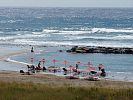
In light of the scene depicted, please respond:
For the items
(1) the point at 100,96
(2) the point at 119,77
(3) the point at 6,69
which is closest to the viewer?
(1) the point at 100,96

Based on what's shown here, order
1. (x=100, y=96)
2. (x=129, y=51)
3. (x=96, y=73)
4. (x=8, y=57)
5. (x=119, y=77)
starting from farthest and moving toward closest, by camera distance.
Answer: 1. (x=129, y=51)
2. (x=8, y=57)
3. (x=96, y=73)
4. (x=119, y=77)
5. (x=100, y=96)

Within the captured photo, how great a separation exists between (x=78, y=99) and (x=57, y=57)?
3771 cm

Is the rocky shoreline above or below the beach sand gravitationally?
above

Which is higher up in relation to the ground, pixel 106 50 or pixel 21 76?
pixel 106 50

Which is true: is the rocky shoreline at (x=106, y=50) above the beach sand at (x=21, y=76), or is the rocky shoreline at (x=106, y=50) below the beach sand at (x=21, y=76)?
above

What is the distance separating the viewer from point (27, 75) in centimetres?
3666

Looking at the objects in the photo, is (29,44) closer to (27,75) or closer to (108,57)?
(108,57)

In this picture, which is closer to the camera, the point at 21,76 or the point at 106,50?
the point at 21,76

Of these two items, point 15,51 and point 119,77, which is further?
point 15,51

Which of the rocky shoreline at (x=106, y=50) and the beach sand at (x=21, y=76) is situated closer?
the beach sand at (x=21, y=76)

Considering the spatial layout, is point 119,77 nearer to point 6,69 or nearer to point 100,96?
point 6,69

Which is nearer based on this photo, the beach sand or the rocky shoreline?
the beach sand

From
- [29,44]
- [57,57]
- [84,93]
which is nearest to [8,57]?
[57,57]

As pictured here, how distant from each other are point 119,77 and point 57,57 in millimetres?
16356
